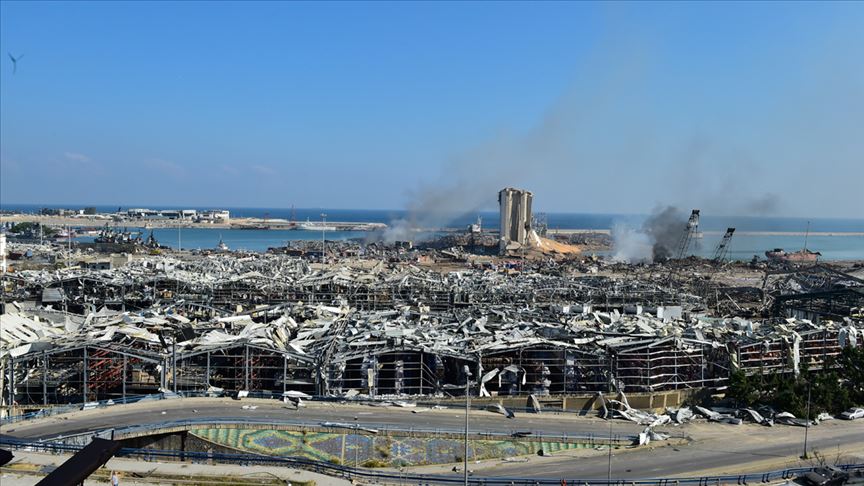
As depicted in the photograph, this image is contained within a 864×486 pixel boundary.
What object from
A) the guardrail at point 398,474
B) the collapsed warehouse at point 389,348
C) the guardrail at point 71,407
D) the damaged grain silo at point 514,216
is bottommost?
the guardrail at point 398,474

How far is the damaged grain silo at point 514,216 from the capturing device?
137500 mm

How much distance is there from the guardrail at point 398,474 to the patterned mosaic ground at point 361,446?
1.77 metres

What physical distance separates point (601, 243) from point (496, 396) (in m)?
167

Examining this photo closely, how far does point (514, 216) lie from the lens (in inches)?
5492

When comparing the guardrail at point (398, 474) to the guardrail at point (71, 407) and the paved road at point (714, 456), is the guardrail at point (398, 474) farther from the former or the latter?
the guardrail at point (71, 407)

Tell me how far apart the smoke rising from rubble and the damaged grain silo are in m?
20.1

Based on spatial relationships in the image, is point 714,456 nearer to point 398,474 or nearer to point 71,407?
point 398,474

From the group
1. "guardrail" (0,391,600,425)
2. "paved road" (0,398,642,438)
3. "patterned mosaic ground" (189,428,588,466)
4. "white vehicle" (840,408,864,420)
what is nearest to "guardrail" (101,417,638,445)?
"paved road" (0,398,642,438)

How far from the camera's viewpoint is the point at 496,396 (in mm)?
35812

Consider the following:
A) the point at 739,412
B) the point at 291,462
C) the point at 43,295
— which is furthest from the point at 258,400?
the point at 43,295

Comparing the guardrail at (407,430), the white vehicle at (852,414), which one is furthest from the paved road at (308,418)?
the white vehicle at (852,414)

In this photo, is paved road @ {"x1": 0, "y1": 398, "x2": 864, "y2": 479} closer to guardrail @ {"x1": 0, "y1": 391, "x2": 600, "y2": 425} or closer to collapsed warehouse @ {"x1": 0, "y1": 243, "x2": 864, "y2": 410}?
guardrail @ {"x1": 0, "y1": 391, "x2": 600, "y2": 425}

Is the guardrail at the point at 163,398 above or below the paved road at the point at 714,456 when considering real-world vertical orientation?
above

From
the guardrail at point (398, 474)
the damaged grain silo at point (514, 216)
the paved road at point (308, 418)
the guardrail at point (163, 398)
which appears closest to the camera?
the guardrail at point (398, 474)
